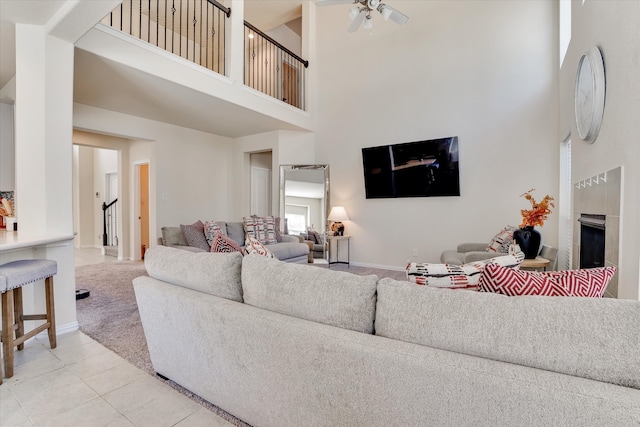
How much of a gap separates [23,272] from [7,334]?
1.23ft

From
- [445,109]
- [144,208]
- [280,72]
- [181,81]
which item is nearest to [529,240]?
[445,109]

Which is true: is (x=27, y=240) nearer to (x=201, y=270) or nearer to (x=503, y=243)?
(x=201, y=270)

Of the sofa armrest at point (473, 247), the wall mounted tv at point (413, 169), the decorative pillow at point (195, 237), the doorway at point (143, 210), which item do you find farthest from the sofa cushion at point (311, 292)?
the doorway at point (143, 210)

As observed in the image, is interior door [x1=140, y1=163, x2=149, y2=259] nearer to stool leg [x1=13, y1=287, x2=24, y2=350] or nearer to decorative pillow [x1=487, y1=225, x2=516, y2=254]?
stool leg [x1=13, y1=287, x2=24, y2=350]

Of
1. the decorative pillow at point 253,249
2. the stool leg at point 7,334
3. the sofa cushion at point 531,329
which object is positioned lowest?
the stool leg at point 7,334

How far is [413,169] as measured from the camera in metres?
4.86

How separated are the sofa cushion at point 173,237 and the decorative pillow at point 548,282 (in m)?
3.81

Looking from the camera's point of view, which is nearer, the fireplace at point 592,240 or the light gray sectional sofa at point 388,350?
the light gray sectional sofa at point 388,350

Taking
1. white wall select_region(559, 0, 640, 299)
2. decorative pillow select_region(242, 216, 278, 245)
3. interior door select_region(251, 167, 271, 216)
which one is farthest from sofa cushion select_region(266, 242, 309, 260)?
white wall select_region(559, 0, 640, 299)

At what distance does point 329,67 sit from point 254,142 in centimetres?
202

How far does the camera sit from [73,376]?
194 centimetres

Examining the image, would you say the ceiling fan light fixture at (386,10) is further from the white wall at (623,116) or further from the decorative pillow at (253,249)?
the decorative pillow at (253,249)

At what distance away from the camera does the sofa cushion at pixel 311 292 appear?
3.72ft

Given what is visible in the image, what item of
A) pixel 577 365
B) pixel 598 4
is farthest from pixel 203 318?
pixel 598 4
